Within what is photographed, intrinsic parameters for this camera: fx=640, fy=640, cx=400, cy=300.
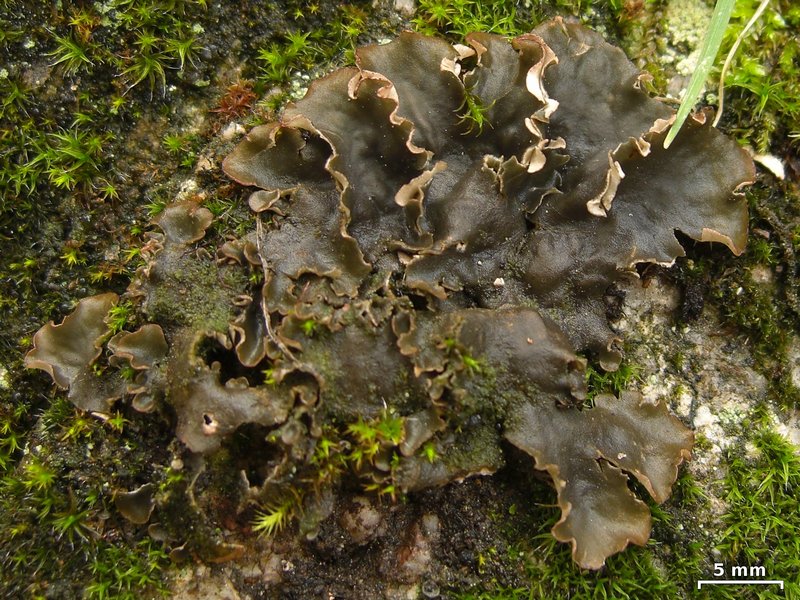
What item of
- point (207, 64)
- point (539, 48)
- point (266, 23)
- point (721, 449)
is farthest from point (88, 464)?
point (721, 449)

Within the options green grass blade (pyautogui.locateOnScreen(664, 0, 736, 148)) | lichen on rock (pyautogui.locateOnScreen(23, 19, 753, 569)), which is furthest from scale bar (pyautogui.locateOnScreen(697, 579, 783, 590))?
green grass blade (pyautogui.locateOnScreen(664, 0, 736, 148))

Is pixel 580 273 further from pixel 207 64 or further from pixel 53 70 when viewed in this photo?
pixel 53 70

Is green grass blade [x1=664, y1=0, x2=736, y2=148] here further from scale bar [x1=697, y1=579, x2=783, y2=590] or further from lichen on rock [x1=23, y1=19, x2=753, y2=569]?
scale bar [x1=697, y1=579, x2=783, y2=590]

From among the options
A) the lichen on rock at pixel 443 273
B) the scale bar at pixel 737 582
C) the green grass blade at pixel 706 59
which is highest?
the green grass blade at pixel 706 59

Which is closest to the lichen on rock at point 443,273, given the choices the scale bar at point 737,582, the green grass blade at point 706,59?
the green grass blade at point 706,59

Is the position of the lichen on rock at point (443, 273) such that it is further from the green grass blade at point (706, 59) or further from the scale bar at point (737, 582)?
the scale bar at point (737, 582)

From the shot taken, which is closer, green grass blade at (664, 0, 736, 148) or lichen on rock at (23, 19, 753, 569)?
lichen on rock at (23, 19, 753, 569)

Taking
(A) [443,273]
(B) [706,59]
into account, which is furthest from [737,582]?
(B) [706,59]
